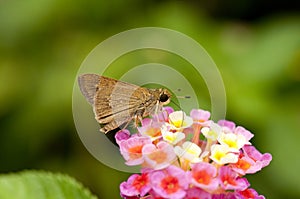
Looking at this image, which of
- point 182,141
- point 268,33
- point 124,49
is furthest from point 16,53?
point 182,141

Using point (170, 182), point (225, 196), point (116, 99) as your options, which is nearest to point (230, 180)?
point (225, 196)

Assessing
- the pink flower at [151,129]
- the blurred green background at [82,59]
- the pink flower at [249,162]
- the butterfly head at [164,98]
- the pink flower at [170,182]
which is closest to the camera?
the pink flower at [170,182]

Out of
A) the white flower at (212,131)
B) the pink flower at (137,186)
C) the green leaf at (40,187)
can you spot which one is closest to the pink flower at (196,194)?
the pink flower at (137,186)

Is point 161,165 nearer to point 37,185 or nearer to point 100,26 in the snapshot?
point 37,185

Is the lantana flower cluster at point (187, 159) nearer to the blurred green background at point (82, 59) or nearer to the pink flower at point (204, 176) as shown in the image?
the pink flower at point (204, 176)

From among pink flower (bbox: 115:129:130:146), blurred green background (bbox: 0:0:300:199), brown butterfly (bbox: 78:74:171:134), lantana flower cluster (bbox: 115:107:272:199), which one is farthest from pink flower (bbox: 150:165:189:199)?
blurred green background (bbox: 0:0:300:199)

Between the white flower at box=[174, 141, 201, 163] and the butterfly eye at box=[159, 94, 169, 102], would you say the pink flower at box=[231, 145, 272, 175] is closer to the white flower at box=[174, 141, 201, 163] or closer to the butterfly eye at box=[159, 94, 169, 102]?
the white flower at box=[174, 141, 201, 163]

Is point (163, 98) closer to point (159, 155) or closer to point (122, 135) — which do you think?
point (122, 135)
